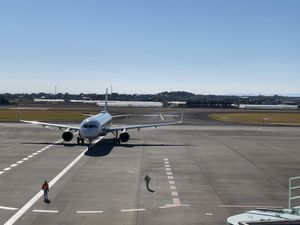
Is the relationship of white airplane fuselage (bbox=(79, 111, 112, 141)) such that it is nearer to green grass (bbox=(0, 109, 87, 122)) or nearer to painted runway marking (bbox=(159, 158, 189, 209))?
painted runway marking (bbox=(159, 158, 189, 209))

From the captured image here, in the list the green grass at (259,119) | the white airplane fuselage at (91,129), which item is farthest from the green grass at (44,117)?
the white airplane fuselage at (91,129)

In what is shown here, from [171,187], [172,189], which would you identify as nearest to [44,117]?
[171,187]

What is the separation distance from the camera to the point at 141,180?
3152 cm

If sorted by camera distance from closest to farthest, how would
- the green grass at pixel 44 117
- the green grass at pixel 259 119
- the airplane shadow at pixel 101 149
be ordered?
the airplane shadow at pixel 101 149
the green grass at pixel 44 117
the green grass at pixel 259 119

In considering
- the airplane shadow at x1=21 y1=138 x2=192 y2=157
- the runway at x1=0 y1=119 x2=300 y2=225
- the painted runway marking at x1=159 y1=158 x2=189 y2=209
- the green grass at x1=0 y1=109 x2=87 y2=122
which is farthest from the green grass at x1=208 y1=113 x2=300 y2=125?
the painted runway marking at x1=159 y1=158 x2=189 y2=209

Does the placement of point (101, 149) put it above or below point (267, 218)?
below

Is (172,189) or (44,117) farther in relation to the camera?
(44,117)

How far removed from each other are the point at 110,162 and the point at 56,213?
17857mm

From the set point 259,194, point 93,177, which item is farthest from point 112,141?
point 259,194

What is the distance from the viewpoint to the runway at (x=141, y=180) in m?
22.4

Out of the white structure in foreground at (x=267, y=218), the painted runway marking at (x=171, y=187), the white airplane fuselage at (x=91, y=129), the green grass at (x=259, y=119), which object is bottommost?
the painted runway marking at (x=171, y=187)

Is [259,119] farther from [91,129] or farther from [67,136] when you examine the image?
[91,129]

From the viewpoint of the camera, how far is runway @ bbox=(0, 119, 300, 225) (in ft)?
73.4

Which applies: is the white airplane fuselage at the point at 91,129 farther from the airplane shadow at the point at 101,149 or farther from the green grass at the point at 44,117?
the green grass at the point at 44,117
